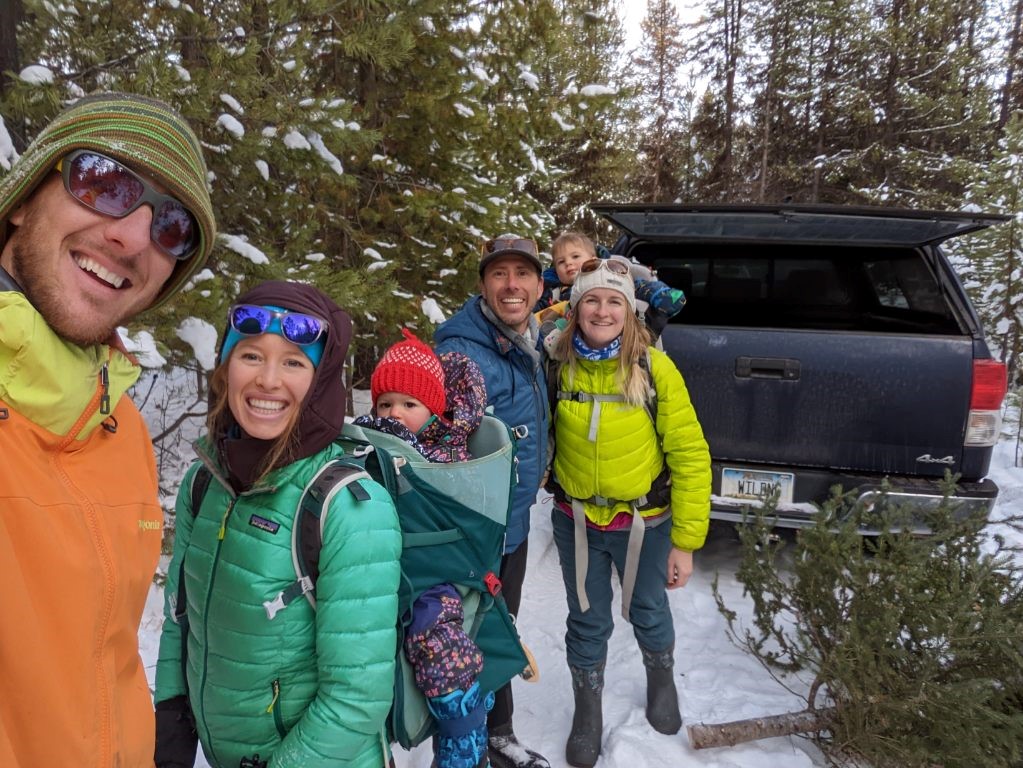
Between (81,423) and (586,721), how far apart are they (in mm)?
2578

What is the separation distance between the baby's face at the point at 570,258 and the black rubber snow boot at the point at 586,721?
2.63m

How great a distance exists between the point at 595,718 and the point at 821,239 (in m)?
2.97

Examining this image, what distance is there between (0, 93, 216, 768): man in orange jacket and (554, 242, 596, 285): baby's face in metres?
3.24

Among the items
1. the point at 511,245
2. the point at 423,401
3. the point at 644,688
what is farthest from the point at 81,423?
the point at 644,688

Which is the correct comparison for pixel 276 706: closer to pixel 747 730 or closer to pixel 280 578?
pixel 280 578

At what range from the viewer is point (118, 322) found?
3.90 feet

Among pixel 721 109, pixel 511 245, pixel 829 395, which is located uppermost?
pixel 721 109

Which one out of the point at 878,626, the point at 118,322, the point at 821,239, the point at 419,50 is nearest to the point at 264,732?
the point at 118,322

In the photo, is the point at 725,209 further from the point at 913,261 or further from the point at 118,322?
the point at 118,322

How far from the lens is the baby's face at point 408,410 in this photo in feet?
7.20

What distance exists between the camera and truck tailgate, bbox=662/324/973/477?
11.2 feet

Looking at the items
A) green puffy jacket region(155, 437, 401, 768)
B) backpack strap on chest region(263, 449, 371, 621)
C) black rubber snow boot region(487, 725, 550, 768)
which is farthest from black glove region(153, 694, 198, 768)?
black rubber snow boot region(487, 725, 550, 768)

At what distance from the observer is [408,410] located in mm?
2193

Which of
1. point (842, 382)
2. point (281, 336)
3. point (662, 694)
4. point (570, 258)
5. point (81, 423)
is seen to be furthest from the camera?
point (570, 258)
